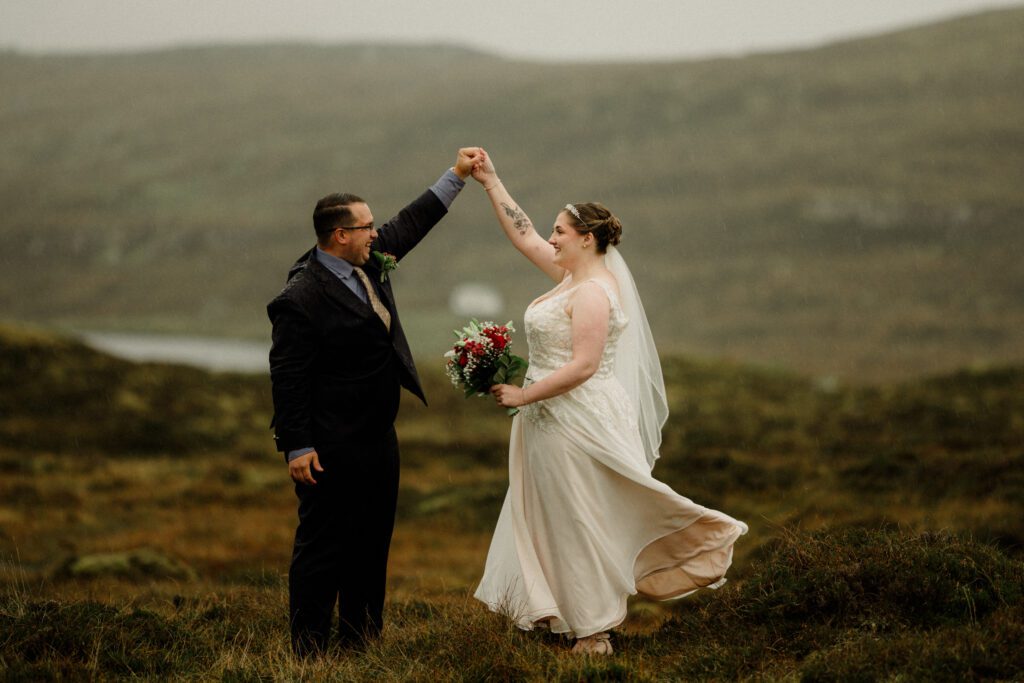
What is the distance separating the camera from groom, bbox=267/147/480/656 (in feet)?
20.5

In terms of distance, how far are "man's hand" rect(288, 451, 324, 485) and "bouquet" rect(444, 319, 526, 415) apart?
1020mm

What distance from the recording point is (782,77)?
3829 inches

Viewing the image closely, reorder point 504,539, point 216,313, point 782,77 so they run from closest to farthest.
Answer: point 504,539
point 216,313
point 782,77

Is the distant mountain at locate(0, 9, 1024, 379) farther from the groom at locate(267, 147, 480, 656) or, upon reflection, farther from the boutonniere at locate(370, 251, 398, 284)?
the groom at locate(267, 147, 480, 656)

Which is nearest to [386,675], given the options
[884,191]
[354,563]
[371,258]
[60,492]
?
[354,563]

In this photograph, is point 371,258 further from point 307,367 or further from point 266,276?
point 266,276

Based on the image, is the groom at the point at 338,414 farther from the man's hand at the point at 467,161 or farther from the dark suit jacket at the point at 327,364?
the man's hand at the point at 467,161

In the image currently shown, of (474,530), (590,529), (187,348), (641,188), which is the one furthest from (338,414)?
(641,188)

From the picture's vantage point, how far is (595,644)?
641 centimetres

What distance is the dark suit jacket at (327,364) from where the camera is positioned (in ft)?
20.4

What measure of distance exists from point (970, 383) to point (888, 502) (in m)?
12.4

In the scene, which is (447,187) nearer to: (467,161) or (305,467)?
(467,161)

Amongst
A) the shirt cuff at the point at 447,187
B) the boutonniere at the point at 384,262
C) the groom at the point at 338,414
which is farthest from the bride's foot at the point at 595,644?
the shirt cuff at the point at 447,187

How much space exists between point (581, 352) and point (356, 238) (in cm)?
167
